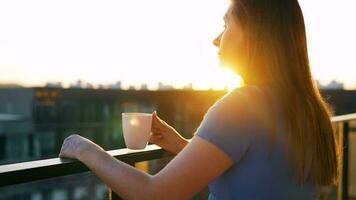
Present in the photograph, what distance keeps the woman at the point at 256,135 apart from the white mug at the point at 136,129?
187 mm

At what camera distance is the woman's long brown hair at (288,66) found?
112 centimetres

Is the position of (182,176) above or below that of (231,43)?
below

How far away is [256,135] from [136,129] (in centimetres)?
42

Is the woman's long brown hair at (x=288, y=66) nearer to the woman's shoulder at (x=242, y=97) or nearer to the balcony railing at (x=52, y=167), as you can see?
the woman's shoulder at (x=242, y=97)

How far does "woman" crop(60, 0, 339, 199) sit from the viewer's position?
1027mm

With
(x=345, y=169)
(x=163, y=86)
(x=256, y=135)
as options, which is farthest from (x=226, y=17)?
(x=163, y=86)

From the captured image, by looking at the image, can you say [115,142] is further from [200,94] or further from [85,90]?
[200,94]

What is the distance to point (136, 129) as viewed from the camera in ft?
4.48

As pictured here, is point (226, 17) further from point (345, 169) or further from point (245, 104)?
point (345, 169)

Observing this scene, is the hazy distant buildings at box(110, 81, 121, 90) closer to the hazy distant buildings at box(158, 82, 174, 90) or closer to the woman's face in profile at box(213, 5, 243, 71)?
the hazy distant buildings at box(158, 82, 174, 90)

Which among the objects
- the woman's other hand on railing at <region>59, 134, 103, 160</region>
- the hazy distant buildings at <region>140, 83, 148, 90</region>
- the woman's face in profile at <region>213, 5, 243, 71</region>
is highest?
the woman's face in profile at <region>213, 5, 243, 71</region>

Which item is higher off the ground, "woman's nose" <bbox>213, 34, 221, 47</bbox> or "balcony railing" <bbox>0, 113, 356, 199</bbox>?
"woman's nose" <bbox>213, 34, 221, 47</bbox>

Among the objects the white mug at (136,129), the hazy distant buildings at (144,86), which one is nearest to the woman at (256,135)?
the white mug at (136,129)

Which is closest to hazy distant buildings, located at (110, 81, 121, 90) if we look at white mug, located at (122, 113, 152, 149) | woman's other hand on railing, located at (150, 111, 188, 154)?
woman's other hand on railing, located at (150, 111, 188, 154)
